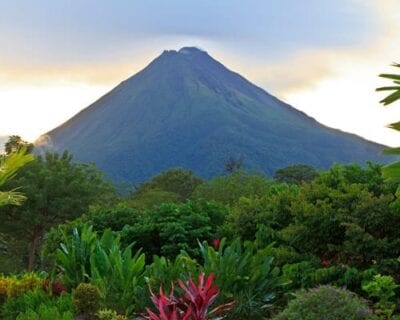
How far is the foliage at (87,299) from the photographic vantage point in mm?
9508

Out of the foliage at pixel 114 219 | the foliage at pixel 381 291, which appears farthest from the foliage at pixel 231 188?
the foliage at pixel 381 291

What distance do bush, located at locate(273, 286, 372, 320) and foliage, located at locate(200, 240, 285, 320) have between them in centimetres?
164

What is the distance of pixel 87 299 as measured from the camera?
9531 mm

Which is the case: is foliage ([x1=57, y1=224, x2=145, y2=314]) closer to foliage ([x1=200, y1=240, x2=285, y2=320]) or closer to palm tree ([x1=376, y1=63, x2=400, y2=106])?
foliage ([x1=200, y1=240, x2=285, y2=320])

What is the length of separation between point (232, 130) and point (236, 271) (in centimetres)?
18775

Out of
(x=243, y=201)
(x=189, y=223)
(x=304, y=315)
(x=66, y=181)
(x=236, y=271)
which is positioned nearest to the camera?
(x=304, y=315)

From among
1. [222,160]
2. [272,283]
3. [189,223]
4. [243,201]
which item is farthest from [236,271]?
[222,160]

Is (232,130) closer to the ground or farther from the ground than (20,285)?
farther from the ground

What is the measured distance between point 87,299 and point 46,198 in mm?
32031

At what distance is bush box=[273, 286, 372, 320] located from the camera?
7977 mm

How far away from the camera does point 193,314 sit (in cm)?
705

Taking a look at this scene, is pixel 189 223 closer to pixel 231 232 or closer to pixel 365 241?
pixel 231 232

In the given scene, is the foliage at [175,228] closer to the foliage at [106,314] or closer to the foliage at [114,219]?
the foliage at [114,219]

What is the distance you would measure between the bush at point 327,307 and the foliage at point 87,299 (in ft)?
9.04
